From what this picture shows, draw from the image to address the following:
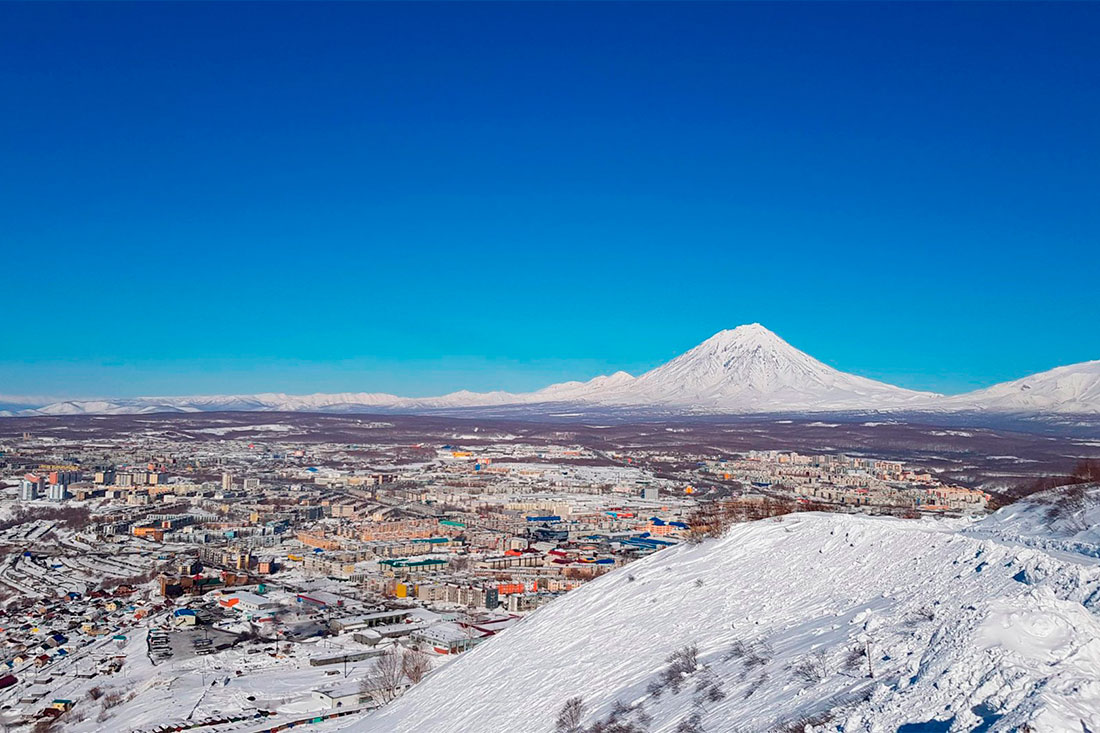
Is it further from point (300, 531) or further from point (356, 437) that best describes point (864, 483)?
point (356, 437)

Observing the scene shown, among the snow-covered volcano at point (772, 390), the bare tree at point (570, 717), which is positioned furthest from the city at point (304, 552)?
the snow-covered volcano at point (772, 390)

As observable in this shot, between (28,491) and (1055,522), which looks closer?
(1055,522)

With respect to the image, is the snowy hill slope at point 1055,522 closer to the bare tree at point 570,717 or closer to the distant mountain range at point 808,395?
the bare tree at point 570,717

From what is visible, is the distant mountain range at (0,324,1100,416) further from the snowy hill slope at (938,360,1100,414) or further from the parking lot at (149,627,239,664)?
the parking lot at (149,627,239,664)

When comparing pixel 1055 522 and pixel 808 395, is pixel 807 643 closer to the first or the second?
pixel 1055 522

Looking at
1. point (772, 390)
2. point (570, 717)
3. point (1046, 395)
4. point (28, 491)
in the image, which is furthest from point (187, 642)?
point (772, 390)

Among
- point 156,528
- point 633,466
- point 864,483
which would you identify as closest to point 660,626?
point 156,528
